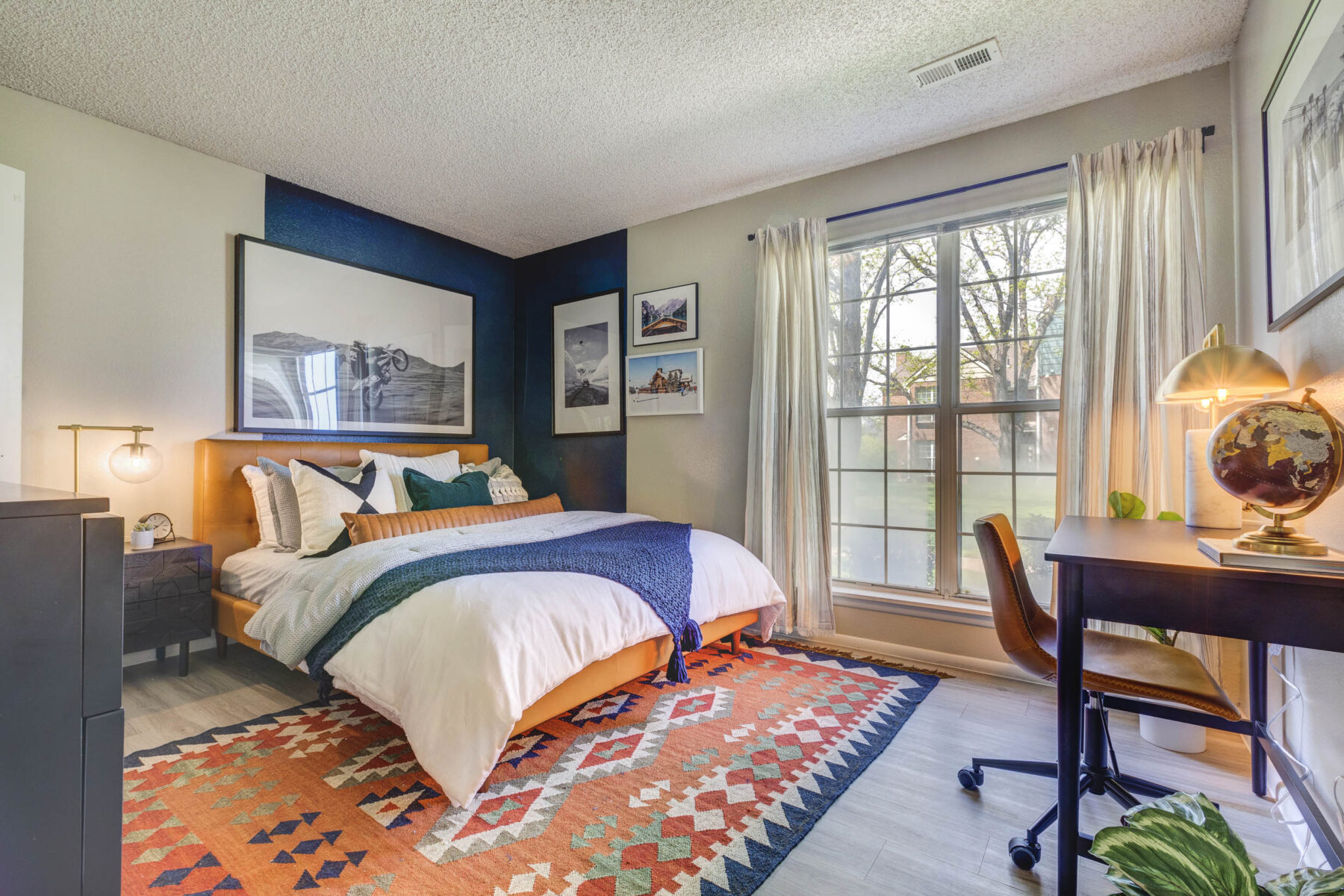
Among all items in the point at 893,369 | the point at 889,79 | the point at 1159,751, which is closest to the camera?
the point at 1159,751

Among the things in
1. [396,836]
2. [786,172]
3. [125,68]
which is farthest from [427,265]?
[396,836]

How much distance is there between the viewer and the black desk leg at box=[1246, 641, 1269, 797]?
193cm

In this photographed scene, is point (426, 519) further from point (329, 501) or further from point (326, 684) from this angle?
point (326, 684)

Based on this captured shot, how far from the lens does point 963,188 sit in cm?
312

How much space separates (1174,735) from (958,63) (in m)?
2.71

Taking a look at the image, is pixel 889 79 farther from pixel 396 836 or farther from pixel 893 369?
pixel 396 836

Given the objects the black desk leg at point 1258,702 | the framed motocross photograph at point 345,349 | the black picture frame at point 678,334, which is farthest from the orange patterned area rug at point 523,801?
the black picture frame at point 678,334

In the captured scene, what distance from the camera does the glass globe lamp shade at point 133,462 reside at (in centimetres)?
286

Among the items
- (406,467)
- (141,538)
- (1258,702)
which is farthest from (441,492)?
(1258,702)

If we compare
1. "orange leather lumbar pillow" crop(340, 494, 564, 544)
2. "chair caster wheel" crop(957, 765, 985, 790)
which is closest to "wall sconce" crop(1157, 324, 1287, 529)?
"chair caster wheel" crop(957, 765, 985, 790)

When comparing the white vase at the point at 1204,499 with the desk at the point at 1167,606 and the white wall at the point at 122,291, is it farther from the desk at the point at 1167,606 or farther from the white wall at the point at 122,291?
the white wall at the point at 122,291

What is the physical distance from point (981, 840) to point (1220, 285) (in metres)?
2.34

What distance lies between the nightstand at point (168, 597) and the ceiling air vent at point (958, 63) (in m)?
3.87

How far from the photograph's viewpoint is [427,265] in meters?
4.36
